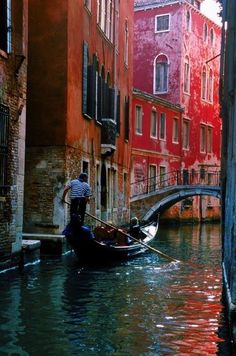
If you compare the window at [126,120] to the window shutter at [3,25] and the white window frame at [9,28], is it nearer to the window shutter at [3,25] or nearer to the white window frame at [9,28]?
the white window frame at [9,28]

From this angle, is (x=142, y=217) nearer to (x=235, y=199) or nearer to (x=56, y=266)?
(x=56, y=266)

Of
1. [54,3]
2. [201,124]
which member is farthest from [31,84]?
[201,124]

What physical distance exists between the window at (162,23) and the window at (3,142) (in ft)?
72.1

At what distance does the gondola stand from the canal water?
0.76 feet

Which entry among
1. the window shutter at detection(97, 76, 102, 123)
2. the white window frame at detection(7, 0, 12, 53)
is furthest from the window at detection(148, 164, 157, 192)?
the white window frame at detection(7, 0, 12, 53)

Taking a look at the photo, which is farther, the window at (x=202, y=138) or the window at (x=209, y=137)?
the window at (x=209, y=137)

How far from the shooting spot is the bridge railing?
84.2ft

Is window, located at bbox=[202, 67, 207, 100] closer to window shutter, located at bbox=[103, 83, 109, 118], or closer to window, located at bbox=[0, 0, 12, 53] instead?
window shutter, located at bbox=[103, 83, 109, 118]

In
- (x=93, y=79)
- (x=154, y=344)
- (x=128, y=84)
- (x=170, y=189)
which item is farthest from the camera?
(x=170, y=189)

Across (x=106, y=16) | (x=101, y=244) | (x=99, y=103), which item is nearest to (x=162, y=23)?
(x=106, y=16)

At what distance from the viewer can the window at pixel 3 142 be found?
30.2 feet

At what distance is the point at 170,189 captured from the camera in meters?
25.4

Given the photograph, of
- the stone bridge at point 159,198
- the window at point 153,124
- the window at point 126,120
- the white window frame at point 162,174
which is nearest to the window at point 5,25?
the window at point 126,120

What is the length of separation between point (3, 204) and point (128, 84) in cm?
1206
